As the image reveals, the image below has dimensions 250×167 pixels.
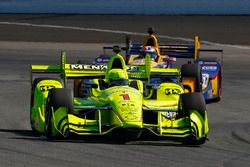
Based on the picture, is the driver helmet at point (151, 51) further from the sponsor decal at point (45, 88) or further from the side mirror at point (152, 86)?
the sponsor decal at point (45, 88)

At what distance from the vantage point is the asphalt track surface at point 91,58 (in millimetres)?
12680

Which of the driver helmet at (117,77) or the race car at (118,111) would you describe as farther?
the driver helmet at (117,77)

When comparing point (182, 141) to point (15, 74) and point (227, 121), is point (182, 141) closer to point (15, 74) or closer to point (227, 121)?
point (227, 121)

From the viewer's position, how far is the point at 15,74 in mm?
25375

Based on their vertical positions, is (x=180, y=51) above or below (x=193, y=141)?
above

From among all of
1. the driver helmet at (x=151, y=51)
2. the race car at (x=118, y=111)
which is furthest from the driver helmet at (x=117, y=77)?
the driver helmet at (x=151, y=51)

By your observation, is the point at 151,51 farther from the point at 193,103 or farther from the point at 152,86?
the point at 193,103

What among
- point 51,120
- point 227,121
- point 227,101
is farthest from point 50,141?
point 227,101

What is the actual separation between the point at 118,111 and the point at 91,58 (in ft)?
52.6

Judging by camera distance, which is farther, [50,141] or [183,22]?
[183,22]

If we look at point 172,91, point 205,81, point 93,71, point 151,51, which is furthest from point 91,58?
point 172,91

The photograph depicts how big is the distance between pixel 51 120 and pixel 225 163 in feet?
9.99

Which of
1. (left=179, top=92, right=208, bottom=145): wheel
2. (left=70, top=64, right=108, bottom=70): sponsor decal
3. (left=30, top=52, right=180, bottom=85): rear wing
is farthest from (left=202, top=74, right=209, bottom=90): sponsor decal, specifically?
(left=179, top=92, right=208, bottom=145): wheel

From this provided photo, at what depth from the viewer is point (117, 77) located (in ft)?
51.5
